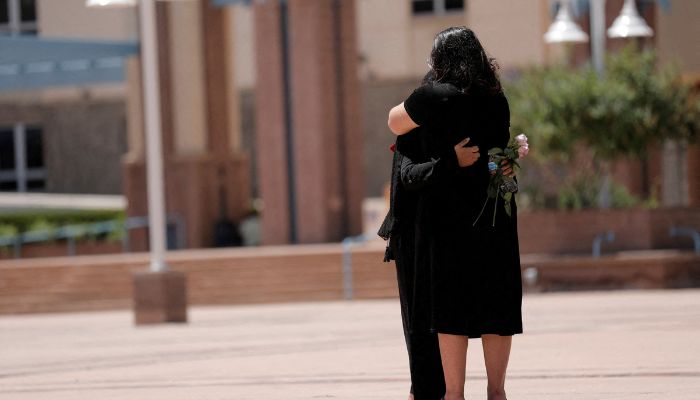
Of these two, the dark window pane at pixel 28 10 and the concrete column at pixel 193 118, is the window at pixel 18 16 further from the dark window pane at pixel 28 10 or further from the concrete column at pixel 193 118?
the concrete column at pixel 193 118

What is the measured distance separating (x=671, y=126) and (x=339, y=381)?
12075 millimetres

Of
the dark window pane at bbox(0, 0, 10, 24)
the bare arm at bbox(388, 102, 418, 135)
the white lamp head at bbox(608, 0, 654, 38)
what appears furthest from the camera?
the dark window pane at bbox(0, 0, 10, 24)

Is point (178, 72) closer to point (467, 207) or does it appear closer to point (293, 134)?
point (293, 134)

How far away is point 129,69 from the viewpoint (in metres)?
30.0

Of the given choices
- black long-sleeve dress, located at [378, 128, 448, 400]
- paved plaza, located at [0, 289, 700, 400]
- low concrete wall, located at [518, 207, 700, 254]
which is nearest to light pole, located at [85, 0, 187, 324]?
paved plaza, located at [0, 289, 700, 400]

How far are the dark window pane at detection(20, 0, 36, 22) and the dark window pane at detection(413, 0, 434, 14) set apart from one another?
10518mm

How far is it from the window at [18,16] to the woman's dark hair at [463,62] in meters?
34.6

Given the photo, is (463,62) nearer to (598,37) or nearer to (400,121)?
(400,121)

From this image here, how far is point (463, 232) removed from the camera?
6.98m

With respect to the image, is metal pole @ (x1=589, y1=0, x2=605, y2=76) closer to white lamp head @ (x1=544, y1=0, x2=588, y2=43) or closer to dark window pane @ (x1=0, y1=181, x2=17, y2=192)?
white lamp head @ (x1=544, y1=0, x2=588, y2=43)

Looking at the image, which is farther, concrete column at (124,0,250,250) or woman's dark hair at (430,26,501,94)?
concrete column at (124,0,250,250)

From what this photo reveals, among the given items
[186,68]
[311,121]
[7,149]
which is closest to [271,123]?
[311,121]

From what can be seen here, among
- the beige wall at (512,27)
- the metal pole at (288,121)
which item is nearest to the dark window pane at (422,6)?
the beige wall at (512,27)

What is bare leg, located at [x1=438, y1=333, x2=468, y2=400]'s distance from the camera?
Result: 6934 mm
